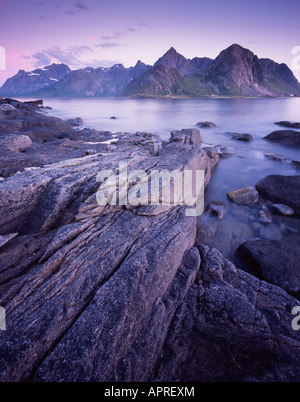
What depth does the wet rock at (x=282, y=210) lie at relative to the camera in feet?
33.3

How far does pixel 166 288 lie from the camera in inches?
199

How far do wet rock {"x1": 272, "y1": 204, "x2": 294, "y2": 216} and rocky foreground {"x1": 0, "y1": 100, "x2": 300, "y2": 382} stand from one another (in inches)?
235

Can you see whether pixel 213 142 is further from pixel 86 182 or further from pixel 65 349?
pixel 65 349

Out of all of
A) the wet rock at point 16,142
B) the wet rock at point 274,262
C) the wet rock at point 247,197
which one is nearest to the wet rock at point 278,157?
the wet rock at point 247,197

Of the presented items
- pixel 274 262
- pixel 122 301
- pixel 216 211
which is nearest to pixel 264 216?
pixel 216 211

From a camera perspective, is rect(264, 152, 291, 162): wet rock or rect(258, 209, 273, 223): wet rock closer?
rect(258, 209, 273, 223): wet rock

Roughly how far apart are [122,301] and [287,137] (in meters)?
28.8

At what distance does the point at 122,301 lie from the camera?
4117 millimetres

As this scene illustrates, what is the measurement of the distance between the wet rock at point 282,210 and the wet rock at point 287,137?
59.2 feet

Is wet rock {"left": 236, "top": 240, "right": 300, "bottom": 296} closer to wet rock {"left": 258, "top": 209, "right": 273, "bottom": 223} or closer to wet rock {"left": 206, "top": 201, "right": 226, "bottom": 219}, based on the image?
wet rock {"left": 258, "top": 209, "right": 273, "bottom": 223}

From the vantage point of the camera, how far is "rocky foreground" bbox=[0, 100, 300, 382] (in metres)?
3.58

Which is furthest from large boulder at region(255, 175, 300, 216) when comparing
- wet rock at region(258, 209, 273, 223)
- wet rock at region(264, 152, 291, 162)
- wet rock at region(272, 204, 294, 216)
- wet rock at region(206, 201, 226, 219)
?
wet rock at region(264, 152, 291, 162)
